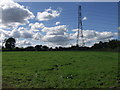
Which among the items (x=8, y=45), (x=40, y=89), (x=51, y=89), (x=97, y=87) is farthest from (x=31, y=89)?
(x=8, y=45)

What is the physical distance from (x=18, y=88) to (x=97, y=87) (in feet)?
9.29

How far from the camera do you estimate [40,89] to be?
19.2 feet

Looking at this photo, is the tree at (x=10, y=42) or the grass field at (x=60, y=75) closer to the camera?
the grass field at (x=60, y=75)

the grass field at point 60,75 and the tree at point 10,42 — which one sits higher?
the tree at point 10,42

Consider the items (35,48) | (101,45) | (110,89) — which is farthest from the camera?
(101,45)

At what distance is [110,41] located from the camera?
67.8 metres

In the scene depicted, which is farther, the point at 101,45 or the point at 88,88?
the point at 101,45

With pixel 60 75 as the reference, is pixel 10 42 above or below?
above

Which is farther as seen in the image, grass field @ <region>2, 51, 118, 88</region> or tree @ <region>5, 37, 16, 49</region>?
tree @ <region>5, 37, 16, 49</region>

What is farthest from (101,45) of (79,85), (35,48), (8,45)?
(79,85)

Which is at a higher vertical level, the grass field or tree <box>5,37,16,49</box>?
tree <box>5,37,16,49</box>

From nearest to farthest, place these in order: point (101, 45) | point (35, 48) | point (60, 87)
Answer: point (60, 87)
point (35, 48)
point (101, 45)

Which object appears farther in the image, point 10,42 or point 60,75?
point 10,42

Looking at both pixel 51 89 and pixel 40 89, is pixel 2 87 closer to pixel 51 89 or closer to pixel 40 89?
pixel 40 89
